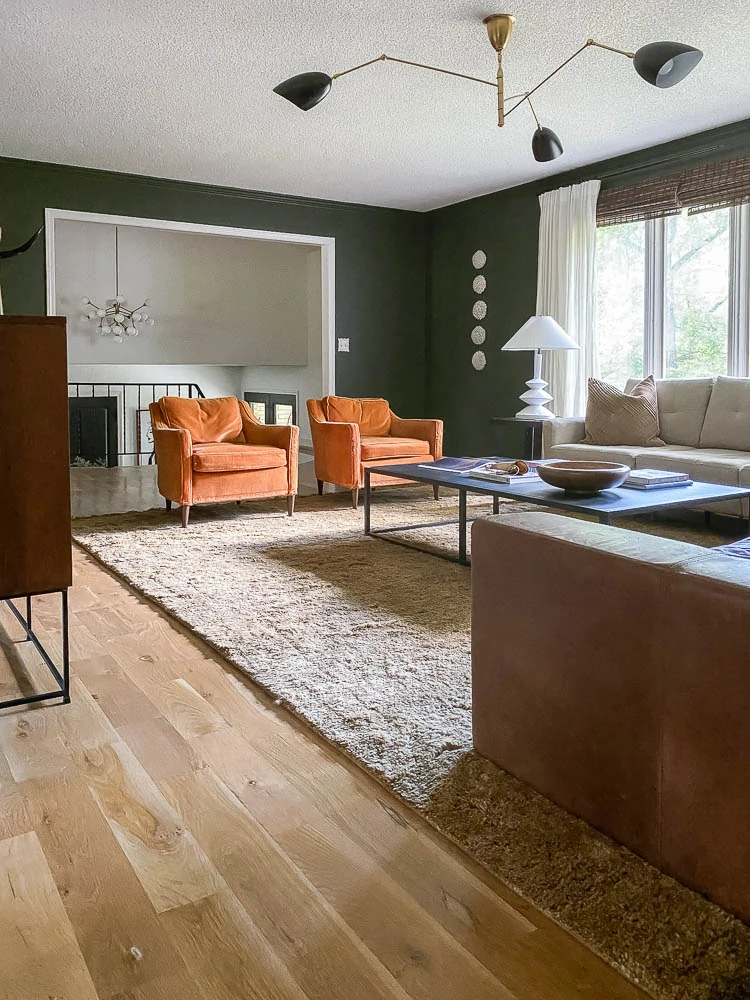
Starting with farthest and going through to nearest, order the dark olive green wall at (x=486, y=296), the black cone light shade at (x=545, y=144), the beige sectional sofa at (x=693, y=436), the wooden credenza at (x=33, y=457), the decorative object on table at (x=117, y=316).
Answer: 1. the decorative object on table at (x=117, y=316)
2. the dark olive green wall at (x=486, y=296)
3. the beige sectional sofa at (x=693, y=436)
4. the black cone light shade at (x=545, y=144)
5. the wooden credenza at (x=33, y=457)

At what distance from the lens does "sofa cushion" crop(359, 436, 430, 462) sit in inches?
228

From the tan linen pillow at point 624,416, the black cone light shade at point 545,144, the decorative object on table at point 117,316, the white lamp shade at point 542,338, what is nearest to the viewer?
the black cone light shade at point 545,144

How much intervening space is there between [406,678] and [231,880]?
1.03 meters

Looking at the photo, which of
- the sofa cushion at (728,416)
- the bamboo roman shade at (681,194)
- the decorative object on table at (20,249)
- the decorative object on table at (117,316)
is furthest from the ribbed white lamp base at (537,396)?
the decorative object on table at (117,316)

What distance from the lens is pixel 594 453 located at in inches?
207

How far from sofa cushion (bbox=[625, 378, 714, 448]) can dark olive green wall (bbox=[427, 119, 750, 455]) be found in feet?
5.29

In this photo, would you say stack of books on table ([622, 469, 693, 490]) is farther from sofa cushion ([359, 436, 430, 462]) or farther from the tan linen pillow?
sofa cushion ([359, 436, 430, 462])

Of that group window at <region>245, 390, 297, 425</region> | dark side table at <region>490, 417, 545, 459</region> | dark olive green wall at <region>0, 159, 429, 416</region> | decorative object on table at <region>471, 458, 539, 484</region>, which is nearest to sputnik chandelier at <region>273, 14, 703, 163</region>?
decorative object on table at <region>471, 458, 539, 484</region>

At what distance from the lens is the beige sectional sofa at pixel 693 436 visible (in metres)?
4.63

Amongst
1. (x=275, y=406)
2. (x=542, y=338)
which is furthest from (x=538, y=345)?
(x=275, y=406)

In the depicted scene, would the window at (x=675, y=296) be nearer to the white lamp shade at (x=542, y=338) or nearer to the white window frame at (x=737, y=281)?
the white window frame at (x=737, y=281)

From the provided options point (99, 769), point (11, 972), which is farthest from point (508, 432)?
point (11, 972)

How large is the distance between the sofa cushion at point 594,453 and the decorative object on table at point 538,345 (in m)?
0.48

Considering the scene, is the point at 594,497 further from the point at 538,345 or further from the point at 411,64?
the point at 538,345
